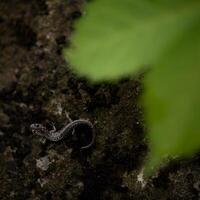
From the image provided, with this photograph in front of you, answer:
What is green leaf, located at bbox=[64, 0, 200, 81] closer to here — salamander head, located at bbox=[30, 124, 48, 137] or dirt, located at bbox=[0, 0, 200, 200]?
dirt, located at bbox=[0, 0, 200, 200]

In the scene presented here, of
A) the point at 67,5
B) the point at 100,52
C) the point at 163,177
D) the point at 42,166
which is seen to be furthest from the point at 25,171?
the point at 100,52

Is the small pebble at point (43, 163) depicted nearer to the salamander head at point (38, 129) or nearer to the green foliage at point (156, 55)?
the salamander head at point (38, 129)

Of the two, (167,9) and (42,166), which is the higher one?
(167,9)

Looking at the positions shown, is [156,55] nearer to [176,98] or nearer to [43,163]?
[176,98]

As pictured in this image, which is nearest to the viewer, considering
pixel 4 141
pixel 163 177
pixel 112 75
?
pixel 112 75

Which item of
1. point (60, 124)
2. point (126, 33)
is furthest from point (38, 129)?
point (126, 33)

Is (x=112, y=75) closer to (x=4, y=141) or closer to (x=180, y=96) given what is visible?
(x=180, y=96)
